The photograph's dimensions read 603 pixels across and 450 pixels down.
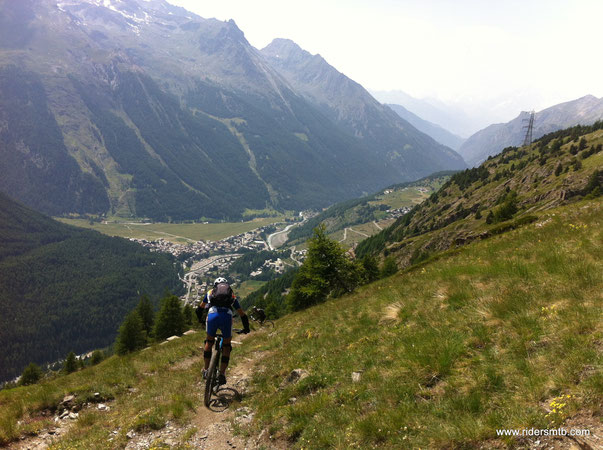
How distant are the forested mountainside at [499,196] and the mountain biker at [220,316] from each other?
4005 centimetres

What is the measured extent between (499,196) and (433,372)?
12275cm

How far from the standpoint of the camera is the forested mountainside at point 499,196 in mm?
69269

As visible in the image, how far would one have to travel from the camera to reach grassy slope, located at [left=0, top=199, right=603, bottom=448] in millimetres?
5816

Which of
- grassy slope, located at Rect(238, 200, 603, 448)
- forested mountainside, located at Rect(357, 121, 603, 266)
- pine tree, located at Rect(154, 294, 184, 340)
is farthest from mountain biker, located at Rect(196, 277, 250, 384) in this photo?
pine tree, located at Rect(154, 294, 184, 340)

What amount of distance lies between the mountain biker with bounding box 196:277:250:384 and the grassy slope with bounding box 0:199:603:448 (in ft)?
6.36

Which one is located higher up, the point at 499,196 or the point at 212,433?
the point at 212,433

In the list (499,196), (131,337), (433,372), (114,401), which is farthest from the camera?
(499,196)

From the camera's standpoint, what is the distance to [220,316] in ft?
38.1

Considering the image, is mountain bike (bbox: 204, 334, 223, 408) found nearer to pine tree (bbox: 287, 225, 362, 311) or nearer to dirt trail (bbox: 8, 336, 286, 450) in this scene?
dirt trail (bbox: 8, 336, 286, 450)

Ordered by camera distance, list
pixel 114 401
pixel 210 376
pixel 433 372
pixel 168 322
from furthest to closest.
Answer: pixel 168 322, pixel 114 401, pixel 210 376, pixel 433 372

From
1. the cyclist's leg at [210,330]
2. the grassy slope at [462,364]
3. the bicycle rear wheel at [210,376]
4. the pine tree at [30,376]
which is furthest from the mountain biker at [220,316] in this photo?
the pine tree at [30,376]

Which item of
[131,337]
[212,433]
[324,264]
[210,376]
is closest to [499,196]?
[324,264]

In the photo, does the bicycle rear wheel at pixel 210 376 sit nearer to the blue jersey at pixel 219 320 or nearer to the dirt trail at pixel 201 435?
the dirt trail at pixel 201 435

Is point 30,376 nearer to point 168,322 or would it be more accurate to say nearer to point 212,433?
point 168,322
